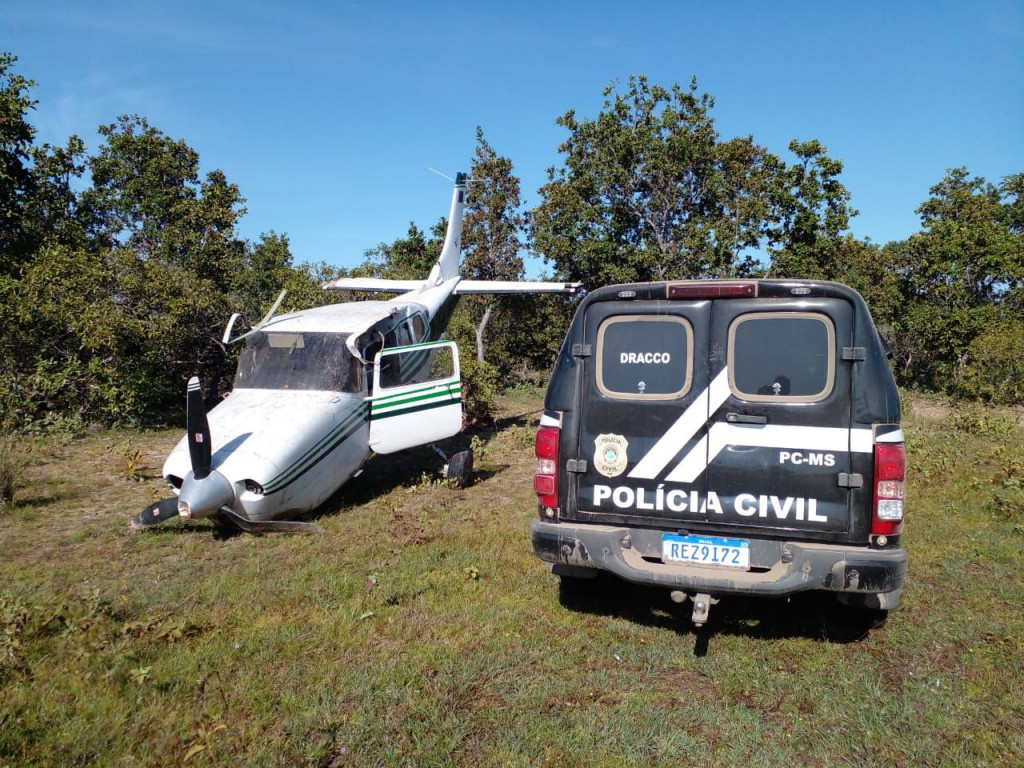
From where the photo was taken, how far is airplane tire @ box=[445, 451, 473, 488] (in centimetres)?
893

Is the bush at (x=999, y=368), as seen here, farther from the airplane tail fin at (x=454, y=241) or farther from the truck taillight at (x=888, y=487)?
the truck taillight at (x=888, y=487)

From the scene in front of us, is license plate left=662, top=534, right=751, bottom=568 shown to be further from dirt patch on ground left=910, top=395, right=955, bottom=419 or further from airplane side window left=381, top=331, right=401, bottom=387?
dirt patch on ground left=910, top=395, right=955, bottom=419

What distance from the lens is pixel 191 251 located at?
728 inches

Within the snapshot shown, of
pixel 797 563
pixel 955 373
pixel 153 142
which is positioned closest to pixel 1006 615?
pixel 797 563

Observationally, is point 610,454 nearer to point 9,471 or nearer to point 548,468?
point 548,468

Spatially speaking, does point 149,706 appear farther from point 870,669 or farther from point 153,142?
point 153,142

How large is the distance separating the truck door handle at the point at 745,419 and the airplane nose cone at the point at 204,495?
4.63 meters

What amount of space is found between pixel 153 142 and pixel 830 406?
24914 millimetres

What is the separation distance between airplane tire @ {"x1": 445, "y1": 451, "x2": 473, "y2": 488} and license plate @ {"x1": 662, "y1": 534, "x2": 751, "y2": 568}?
16.5 feet

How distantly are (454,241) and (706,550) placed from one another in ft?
36.9

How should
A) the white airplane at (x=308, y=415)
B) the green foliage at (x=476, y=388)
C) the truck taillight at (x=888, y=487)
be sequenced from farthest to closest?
the green foliage at (x=476, y=388) → the white airplane at (x=308, y=415) → the truck taillight at (x=888, y=487)

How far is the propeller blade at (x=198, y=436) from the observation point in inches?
245

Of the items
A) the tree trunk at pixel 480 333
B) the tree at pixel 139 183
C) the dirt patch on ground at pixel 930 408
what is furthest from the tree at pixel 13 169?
the dirt patch on ground at pixel 930 408

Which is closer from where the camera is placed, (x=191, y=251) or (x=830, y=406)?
(x=830, y=406)
